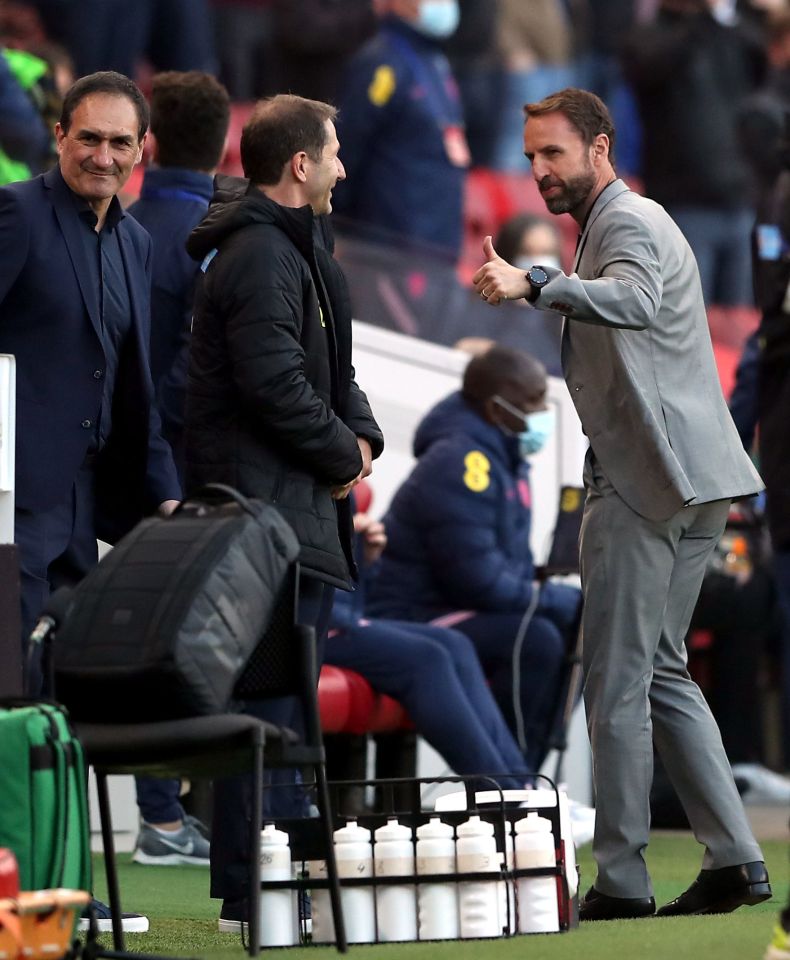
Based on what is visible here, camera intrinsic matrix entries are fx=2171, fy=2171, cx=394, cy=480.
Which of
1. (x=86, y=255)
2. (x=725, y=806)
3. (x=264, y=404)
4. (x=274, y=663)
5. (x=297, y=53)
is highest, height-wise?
(x=297, y=53)

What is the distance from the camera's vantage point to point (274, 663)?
4.20 m

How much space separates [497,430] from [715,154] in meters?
5.56

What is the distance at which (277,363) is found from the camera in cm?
444

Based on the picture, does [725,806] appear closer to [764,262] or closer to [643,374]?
[643,374]

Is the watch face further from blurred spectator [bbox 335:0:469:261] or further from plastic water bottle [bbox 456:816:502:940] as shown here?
blurred spectator [bbox 335:0:469:261]

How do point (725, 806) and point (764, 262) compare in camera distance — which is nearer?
point (725, 806)

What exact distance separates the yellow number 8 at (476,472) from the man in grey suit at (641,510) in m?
2.23

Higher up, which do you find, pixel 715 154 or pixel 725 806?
pixel 715 154

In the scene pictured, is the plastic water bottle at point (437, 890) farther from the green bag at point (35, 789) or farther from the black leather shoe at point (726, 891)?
the green bag at point (35, 789)

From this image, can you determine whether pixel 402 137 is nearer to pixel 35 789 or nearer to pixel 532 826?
pixel 532 826

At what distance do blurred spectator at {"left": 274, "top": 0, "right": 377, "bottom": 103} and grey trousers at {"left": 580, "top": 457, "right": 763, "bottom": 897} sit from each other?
582cm

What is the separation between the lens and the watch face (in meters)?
4.43

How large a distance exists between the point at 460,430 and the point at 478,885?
2.99m

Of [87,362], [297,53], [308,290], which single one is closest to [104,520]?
[87,362]
